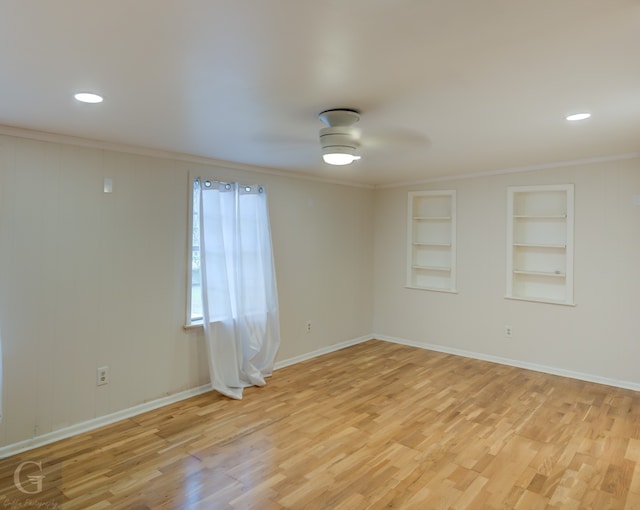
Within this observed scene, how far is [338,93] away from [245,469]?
2.34 meters

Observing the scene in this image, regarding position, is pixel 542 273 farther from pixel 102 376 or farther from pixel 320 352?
pixel 102 376

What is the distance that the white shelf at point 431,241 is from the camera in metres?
5.29

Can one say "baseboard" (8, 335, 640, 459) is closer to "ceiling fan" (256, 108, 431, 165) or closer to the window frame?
the window frame

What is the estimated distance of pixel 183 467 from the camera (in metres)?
2.63

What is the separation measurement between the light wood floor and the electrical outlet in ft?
1.15

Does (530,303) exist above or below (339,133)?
below

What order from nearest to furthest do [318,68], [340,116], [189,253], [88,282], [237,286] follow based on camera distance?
[318,68]
[340,116]
[88,282]
[189,253]
[237,286]

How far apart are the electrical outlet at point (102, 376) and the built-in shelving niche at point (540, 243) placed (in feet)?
13.7

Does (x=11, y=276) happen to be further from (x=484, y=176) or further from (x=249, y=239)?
(x=484, y=176)

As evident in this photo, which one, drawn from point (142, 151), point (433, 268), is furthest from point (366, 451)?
point (433, 268)

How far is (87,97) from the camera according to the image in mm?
2215

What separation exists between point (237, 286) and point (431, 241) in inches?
110

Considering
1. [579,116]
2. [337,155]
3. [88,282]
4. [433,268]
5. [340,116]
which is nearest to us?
[340,116]

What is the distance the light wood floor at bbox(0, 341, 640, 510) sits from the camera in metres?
2.33
